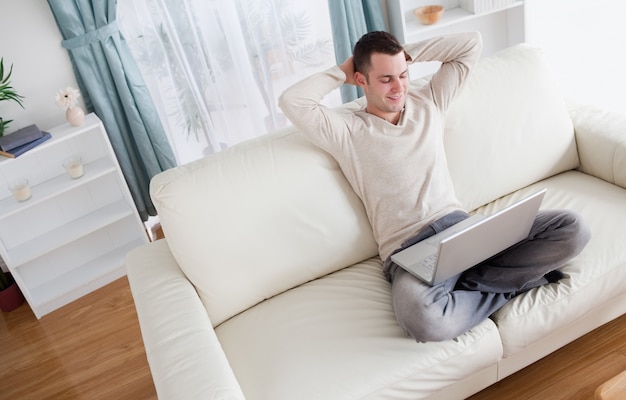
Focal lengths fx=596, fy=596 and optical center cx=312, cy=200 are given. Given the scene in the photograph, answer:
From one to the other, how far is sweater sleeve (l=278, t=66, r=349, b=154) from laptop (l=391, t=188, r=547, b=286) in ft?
1.43

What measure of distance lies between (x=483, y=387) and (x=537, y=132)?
3.14 feet

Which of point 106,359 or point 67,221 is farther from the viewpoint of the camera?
point 67,221

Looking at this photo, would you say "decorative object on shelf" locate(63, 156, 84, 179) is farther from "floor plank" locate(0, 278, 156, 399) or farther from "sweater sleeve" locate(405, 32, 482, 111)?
"sweater sleeve" locate(405, 32, 482, 111)

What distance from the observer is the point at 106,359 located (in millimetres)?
2531

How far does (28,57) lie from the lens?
2795 millimetres

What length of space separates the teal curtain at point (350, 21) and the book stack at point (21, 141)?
1536 mm

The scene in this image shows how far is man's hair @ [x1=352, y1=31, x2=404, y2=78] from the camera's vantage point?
6.33 ft

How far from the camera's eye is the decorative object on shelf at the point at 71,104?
2.72m

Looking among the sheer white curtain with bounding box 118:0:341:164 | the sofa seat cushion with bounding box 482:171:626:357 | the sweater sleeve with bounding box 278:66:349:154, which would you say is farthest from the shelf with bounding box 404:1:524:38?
the sofa seat cushion with bounding box 482:171:626:357

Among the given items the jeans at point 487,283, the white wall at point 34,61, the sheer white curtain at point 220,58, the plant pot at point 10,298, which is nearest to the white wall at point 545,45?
the white wall at point 34,61

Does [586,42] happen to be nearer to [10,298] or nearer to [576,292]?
[576,292]

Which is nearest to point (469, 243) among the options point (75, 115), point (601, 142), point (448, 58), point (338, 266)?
point (338, 266)

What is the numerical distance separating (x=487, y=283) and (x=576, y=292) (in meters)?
0.26

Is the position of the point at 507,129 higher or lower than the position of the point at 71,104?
lower
